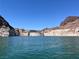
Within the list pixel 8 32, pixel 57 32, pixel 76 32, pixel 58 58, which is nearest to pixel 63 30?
pixel 57 32

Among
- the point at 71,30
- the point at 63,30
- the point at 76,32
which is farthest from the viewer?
the point at 63,30

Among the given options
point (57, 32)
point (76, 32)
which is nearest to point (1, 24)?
point (57, 32)

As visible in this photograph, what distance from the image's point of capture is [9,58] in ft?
Result: 81.7

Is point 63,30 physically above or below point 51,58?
above

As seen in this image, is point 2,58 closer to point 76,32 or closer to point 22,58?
point 22,58

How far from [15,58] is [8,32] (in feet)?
504

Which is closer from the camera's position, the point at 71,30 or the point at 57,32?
the point at 71,30

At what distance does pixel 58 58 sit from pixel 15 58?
5767 millimetres

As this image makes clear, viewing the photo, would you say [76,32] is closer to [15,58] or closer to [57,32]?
[57,32]

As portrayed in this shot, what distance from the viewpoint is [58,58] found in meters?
24.9

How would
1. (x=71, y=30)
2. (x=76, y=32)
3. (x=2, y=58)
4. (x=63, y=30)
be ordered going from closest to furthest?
(x=2, y=58) < (x=76, y=32) < (x=71, y=30) < (x=63, y=30)

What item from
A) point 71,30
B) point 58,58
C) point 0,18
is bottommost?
point 58,58

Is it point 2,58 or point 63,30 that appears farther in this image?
point 63,30

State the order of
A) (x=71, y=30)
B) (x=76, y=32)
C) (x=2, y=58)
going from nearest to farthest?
(x=2, y=58) → (x=76, y=32) → (x=71, y=30)
